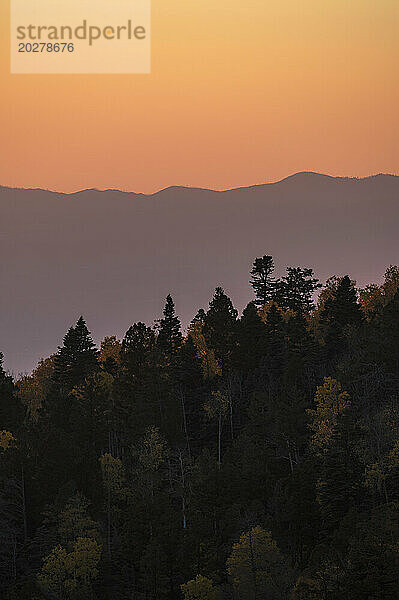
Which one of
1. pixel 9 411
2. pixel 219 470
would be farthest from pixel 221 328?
pixel 219 470

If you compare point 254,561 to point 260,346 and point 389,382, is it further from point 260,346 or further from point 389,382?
point 260,346

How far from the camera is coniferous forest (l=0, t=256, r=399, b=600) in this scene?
66938 mm

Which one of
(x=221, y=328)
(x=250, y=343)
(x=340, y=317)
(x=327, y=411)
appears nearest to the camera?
(x=327, y=411)

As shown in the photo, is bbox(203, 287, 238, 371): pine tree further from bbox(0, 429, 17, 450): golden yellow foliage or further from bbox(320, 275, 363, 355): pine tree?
bbox(0, 429, 17, 450): golden yellow foliage

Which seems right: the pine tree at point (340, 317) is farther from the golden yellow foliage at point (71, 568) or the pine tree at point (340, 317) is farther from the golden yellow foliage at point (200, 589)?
the golden yellow foliage at point (200, 589)

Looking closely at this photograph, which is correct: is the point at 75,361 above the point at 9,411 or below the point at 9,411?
above

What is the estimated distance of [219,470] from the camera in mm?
82500

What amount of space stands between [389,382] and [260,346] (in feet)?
70.8

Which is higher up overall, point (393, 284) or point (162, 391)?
point (393, 284)

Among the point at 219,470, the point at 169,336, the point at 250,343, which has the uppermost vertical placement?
the point at 169,336

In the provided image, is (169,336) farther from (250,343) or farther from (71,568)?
(71,568)

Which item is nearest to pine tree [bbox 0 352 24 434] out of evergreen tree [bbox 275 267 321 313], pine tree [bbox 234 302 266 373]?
pine tree [bbox 234 302 266 373]

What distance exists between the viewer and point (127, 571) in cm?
7531

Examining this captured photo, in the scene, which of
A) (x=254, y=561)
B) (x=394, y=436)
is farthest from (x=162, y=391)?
(x=254, y=561)
